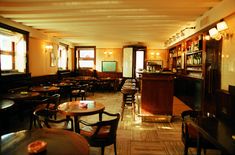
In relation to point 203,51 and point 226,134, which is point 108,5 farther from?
point 226,134

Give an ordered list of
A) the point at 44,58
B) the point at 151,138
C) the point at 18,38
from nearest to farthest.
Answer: the point at 151,138 < the point at 18,38 < the point at 44,58

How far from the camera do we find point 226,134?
1.97m

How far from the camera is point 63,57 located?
10.7m

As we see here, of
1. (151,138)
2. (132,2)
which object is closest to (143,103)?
(151,138)

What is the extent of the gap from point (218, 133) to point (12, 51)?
6504 millimetres

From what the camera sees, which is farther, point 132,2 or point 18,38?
point 18,38

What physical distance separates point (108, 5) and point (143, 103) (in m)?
2.62

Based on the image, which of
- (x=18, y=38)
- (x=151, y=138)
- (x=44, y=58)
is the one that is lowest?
(x=151, y=138)

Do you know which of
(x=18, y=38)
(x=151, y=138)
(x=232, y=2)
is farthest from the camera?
(x=18, y=38)

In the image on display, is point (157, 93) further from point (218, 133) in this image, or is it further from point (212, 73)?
point (218, 133)

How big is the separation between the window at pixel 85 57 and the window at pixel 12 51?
5566mm

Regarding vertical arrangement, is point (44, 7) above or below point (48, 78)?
above

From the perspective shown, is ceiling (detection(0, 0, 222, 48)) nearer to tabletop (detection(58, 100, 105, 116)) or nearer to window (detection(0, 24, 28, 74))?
window (detection(0, 24, 28, 74))

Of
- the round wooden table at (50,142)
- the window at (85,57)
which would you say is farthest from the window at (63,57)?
the round wooden table at (50,142)
